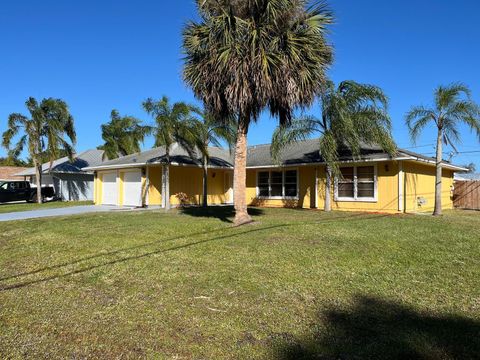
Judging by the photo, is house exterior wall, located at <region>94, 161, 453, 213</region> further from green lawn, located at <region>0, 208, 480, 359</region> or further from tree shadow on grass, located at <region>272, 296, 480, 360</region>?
tree shadow on grass, located at <region>272, 296, 480, 360</region>

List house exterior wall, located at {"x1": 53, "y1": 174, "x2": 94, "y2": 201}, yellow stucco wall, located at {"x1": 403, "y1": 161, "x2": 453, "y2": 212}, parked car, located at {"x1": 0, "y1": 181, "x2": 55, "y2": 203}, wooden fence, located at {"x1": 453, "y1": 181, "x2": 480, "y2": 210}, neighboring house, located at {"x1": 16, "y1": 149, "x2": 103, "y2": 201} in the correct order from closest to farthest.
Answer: yellow stucco wall, located at {"x1": 403, "y1": 161, "x2": 453, "y2": 212}, wooden fence, located at {"x1": 453, "y1": 181, "x2": 480, "y2": 210}, parked car, located at {"x1": 0, "y1": 181, "x2": 55, "y2": 203}, neighboring house, located at {"x1": 16, "y1": 149, "x2": 103, "y2": 201}, house exterior wall, located at {"x1": 53, "y1": 174, "x2": 94, "y2": 201}

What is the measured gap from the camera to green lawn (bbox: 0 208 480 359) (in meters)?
4.11

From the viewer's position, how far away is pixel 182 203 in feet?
76.2

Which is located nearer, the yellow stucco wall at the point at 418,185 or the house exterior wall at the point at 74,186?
the yellow stucco wall at the point at 418,185

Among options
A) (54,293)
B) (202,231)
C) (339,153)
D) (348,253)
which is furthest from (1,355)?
(339,153)

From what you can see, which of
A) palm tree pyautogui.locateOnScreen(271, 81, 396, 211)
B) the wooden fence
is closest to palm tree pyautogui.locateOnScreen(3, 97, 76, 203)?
palm tree pyautogui.locateOnScreen(271, 81, 396, 211)

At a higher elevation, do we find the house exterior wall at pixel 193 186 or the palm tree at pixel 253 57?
the palm tree at pixel 253 57

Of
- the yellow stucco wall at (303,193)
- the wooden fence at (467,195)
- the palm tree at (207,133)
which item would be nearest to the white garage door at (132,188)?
the palm tree at (207,133)

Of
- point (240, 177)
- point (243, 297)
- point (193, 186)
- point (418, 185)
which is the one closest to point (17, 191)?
point (193, 186)

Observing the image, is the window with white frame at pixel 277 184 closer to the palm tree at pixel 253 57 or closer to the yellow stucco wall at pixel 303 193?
the yellow stucco wall at pixel 303 193

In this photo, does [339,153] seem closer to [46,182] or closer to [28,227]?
[28,227]

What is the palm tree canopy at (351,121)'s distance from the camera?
16172 millimetres

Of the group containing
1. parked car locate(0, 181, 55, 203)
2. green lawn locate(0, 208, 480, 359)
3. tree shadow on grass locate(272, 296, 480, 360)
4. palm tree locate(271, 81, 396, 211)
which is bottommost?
tree shadow on grass locate(272, 296, 480, 360)

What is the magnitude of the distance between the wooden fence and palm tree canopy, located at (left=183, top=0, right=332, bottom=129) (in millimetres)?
15257
